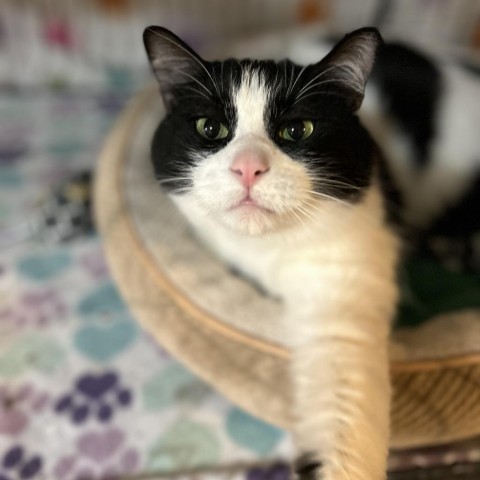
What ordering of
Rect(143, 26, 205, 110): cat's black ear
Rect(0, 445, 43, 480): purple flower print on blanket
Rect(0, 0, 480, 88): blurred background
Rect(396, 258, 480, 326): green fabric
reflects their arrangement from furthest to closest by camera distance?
Rect(0, 0, 480, 88): blurred background < Rect(396, 258, 480, 326): green fabric < Rect(0, 445, 43, 480): purple flower print on blanket < Rect(143, 26, 205, 110): cat's black ear

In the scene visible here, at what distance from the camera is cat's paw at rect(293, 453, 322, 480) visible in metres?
0.78

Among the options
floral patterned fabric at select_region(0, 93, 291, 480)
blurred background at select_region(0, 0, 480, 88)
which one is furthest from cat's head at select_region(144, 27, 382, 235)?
blurred background at select_region(0, 0, 480, 88)

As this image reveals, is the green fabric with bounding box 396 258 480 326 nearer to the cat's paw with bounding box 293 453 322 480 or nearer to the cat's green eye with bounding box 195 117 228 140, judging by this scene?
the cat's paw with bounding box 293 453 322 480

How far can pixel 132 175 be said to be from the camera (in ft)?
3.99

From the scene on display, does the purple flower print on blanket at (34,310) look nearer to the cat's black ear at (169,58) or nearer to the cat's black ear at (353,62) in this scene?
the cat's black ear at (169,58)

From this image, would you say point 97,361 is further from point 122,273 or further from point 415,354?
point 415,354

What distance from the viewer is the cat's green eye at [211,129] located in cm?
82

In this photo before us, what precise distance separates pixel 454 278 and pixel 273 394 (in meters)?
0.55

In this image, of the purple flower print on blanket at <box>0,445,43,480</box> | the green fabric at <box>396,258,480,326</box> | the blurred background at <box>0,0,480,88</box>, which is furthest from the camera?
the blurred background at <box>0,0,480,88</box>

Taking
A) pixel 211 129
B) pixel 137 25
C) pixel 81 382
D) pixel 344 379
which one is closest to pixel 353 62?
pixel 211 129

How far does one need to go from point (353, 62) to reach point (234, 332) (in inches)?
19.4

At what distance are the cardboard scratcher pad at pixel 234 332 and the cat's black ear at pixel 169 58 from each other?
1.00 ft

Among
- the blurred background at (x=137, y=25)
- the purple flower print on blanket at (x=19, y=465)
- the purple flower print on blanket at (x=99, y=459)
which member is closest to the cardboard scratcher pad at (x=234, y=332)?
the purple flower print on blanket at (x=99, y=459)

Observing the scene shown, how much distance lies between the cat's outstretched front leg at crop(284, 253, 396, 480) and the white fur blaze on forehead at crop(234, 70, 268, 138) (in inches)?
12.0
